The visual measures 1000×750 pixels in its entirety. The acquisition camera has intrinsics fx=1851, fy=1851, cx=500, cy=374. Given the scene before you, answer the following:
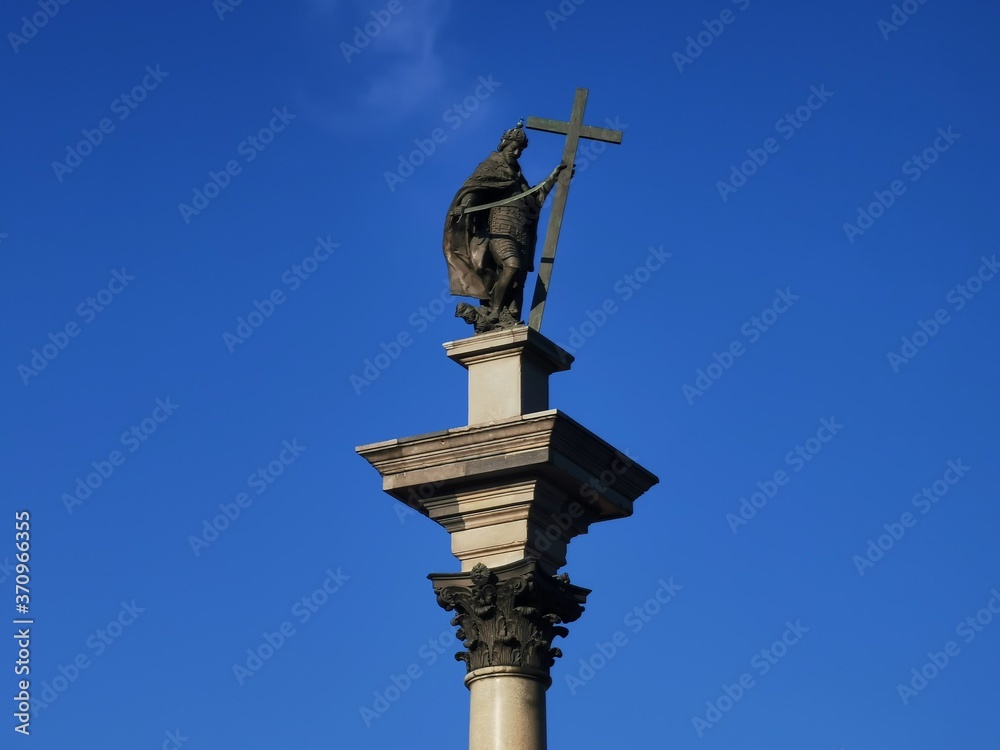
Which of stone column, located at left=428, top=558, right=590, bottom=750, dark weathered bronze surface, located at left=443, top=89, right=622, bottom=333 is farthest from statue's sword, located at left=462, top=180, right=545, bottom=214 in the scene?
stone column, located at left=428, top=558, right=590, bottom=750

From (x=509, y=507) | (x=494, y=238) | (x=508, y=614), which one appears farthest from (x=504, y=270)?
(x=508, y=614)

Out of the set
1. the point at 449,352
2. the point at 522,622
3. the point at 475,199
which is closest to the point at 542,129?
the point at 475,199

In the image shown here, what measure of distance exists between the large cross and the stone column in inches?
115

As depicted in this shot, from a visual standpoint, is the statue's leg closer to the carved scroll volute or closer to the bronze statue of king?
the bronze statue of king

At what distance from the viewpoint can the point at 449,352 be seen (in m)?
19.6

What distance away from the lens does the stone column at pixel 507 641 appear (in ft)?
57.8

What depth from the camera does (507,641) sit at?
17.9 metres

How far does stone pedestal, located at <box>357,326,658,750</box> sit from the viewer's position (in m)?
17.8

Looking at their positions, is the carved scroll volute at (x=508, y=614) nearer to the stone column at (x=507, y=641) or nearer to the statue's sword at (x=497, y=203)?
the stone column at (x=507, y=641)

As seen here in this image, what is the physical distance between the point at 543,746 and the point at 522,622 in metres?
1.20

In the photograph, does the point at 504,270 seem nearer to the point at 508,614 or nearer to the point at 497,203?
the point at 497,203

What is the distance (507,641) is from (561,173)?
537 cm

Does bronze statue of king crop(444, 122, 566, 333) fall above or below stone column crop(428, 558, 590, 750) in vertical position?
above

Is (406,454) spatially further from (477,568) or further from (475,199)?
(475,199)
